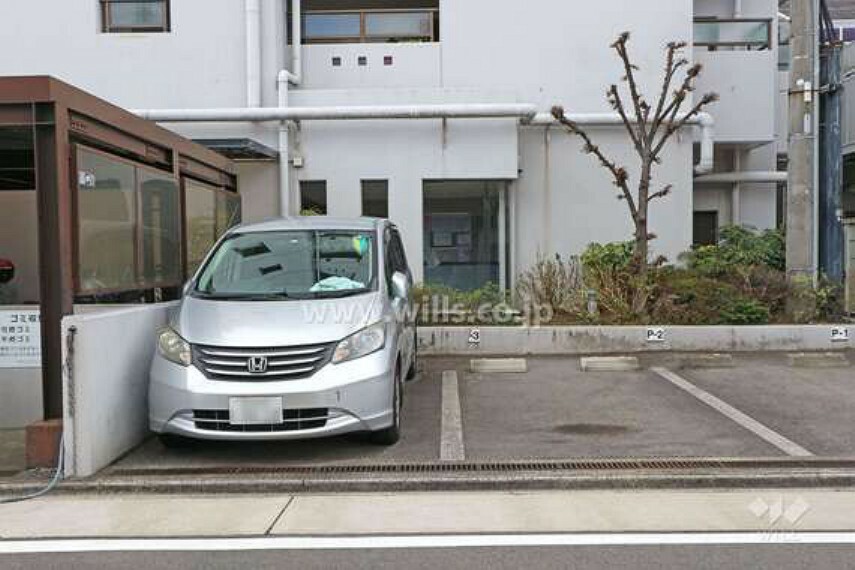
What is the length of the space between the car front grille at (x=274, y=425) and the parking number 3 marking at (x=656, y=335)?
20.2 ft

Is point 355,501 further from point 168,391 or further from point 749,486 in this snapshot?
point 749,486

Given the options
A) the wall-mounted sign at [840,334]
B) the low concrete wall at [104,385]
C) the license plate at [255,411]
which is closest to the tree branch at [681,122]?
the wall-mounted sign at [840,334]

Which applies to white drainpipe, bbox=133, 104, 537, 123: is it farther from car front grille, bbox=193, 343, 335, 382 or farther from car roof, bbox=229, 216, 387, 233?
car front grille, bbox=193, 343, 335, 382

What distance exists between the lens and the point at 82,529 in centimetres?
500

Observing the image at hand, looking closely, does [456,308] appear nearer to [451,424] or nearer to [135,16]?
[451,424]

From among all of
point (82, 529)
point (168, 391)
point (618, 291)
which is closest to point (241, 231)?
point (168, 391)

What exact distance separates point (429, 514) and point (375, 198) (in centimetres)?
954

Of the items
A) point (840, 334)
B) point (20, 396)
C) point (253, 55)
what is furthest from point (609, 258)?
point (20, 396)

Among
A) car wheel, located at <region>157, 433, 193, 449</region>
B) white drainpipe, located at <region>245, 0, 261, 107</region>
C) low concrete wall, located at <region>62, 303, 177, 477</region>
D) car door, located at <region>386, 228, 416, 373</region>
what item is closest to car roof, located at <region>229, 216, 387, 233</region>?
car door, located at <region>386, 228, 416, 373</region>

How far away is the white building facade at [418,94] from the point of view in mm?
13914

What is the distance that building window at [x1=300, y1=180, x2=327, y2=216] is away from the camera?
14195 mm

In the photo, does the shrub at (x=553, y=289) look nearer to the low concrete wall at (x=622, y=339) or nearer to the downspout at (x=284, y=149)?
the low concrete wall at (x=622, y=339)

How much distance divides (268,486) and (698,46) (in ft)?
44.2

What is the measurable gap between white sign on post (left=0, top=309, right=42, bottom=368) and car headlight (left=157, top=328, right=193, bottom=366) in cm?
102
